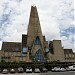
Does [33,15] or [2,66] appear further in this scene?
[33,15]

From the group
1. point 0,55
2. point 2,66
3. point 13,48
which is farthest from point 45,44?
point 2,66

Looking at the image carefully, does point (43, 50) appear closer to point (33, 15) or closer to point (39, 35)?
point (39, 35)

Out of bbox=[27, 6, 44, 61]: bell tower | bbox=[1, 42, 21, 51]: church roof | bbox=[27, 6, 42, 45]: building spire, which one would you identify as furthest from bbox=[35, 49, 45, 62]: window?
bbox=[1, 42, 21, 51]: church roof

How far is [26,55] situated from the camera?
73875 mm

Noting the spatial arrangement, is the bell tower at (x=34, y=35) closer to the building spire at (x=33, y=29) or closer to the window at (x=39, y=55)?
the building spire at (x=33, y=29)

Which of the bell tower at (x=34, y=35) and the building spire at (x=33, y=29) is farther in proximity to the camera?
the building spire at (x=33, y=29)

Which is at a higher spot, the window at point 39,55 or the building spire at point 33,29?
the building spire at point 33,29

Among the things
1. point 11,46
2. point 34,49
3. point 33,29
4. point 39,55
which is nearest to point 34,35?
point 33,29

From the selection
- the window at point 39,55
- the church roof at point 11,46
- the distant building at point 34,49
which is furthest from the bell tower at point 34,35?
the church roof at point 11,46

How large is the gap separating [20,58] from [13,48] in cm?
738

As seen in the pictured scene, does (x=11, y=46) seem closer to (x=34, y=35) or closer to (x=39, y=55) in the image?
(x=34, y=35)

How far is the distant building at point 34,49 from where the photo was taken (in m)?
73.9

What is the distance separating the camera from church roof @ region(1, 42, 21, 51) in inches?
3067

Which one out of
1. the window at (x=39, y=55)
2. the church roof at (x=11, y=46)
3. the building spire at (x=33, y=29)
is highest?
the building spire at (x=33, y=29)
